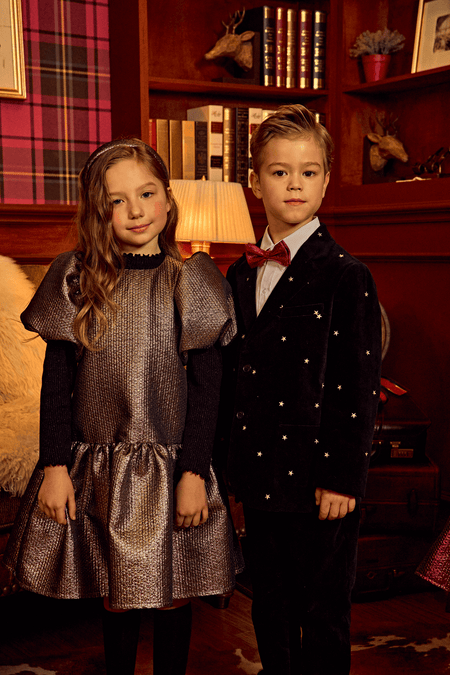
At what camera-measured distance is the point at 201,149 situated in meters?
2.68

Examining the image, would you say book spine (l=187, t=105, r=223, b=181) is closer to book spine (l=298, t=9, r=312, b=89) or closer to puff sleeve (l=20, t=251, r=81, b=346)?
book spine (l=298, t=9, r=312, b=89)

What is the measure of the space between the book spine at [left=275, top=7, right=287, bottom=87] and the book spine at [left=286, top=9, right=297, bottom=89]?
0.01m

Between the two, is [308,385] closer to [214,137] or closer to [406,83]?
[214,137]

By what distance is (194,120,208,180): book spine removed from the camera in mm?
2672

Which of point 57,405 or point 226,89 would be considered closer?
point 57,405

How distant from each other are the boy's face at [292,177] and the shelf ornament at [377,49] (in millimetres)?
1733

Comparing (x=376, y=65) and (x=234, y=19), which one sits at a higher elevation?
(x=234, y=19)

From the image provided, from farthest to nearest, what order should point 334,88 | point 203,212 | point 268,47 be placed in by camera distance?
1. point 334,88
2. point 268,47
3. point 203,212

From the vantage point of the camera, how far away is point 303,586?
1297 mm

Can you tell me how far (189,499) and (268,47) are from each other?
211 centimetres

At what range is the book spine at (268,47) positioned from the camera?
270 centimetres

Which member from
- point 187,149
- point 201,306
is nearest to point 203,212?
point 187,149

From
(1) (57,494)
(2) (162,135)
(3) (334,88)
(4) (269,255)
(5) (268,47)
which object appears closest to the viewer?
(1) (57,494)

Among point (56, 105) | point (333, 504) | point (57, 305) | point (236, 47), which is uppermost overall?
point (236, 47)
